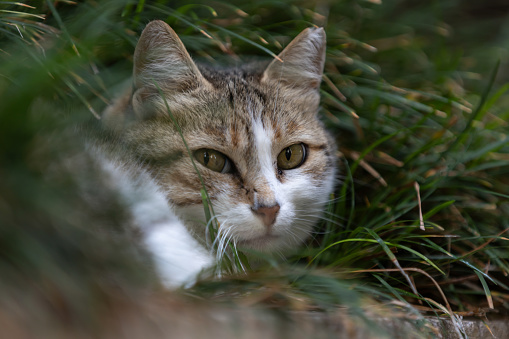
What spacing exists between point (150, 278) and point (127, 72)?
102 cm

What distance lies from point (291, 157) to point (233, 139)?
323 millimetres

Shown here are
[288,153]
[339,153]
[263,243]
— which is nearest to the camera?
[263,243]

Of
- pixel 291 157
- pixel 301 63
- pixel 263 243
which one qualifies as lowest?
pixel 263 243

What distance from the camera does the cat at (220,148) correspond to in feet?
5.07

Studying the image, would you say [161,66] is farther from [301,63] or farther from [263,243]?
[263,243]

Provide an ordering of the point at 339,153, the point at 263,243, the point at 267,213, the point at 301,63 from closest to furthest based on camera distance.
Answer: the point at 267,213, the point at 263,243, the point at 301,63, the point at 339,153

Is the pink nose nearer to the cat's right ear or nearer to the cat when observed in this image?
the cat

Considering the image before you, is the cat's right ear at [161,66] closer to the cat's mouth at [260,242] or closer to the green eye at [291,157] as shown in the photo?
the green eye at [291,157]

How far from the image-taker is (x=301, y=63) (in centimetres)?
204

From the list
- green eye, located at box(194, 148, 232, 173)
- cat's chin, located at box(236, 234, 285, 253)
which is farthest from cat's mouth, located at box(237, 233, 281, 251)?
green eye, located at box(194, 148, 232, 173)

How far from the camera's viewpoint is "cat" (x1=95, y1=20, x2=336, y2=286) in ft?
5.07

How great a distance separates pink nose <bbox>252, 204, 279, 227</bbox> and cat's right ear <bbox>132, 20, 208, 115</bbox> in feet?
1.97

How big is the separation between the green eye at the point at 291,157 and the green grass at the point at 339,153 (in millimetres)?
256

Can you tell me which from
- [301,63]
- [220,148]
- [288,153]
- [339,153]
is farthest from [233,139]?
[339,153]
